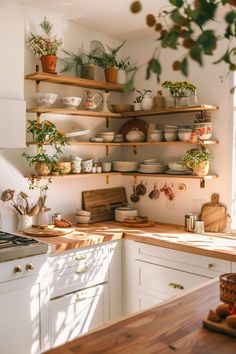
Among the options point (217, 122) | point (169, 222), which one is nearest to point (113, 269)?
point (169, 222)

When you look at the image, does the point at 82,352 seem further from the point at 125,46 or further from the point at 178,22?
the point at 125,46

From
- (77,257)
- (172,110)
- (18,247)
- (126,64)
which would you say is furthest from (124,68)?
(18,247)

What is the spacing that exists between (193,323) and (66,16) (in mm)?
2813

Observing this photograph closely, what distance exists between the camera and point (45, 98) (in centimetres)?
322

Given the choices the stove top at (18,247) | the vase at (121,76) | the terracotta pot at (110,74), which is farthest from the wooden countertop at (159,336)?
the vase at (121,76)

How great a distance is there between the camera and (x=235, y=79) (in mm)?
3283

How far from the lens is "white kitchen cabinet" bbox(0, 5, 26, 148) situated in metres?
2.69

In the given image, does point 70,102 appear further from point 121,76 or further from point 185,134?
point 185,134

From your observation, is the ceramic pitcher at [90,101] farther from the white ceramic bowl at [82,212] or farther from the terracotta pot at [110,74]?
the white ceramic bowl at [82,212]

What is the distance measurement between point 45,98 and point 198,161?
127cm

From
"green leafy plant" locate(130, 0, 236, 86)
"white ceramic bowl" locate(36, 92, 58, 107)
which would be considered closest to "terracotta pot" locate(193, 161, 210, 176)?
"white ceramic bowl" locate(36, 92, 58, 107)

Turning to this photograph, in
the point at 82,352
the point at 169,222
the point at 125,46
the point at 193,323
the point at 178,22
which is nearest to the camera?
the point at 178,22

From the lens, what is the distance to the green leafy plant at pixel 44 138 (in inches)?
123

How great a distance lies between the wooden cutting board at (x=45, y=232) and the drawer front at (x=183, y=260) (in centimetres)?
56
